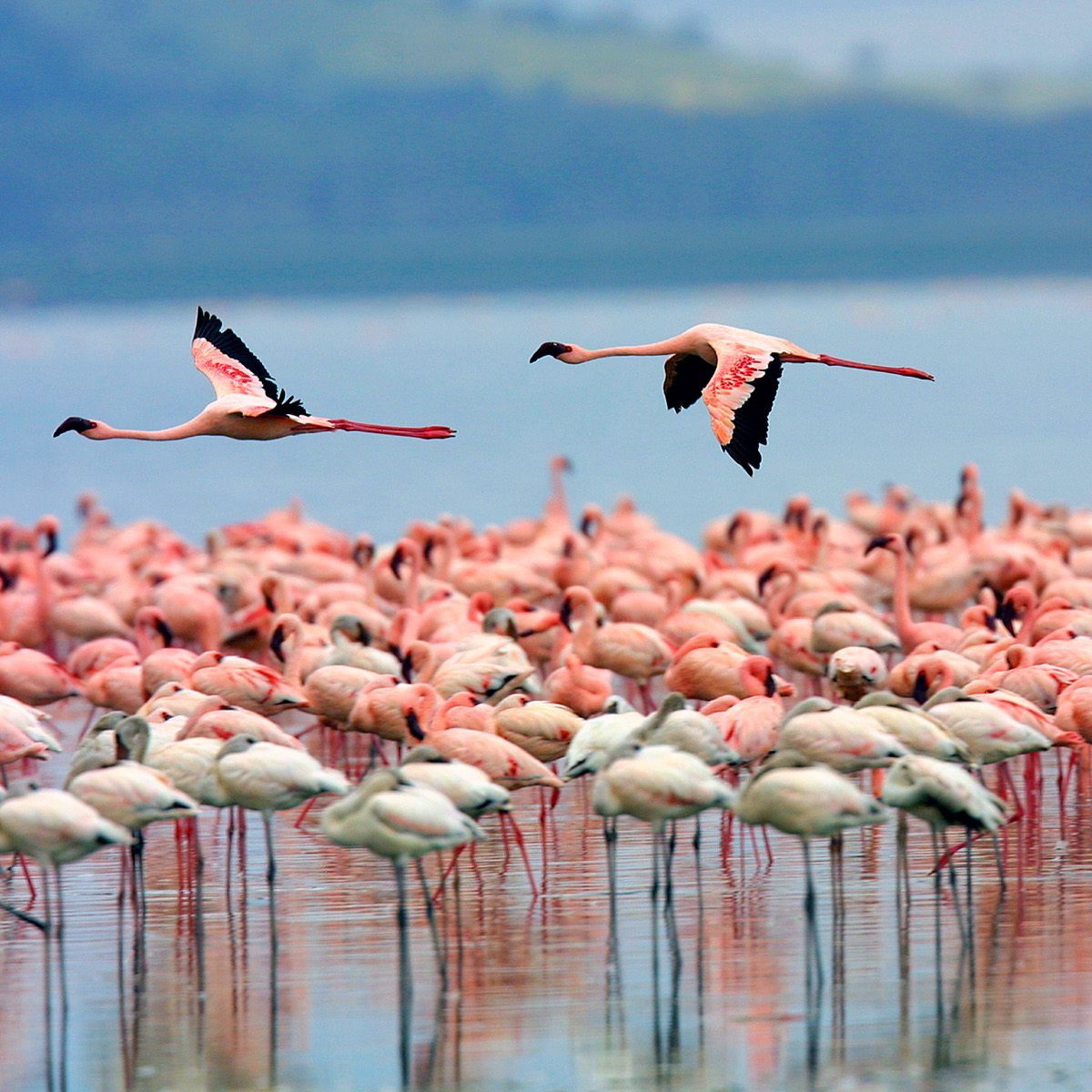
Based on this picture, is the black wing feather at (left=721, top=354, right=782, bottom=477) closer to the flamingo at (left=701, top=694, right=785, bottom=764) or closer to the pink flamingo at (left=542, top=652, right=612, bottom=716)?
the flamingo at (left=701, top=694, right=785, bottom=764)

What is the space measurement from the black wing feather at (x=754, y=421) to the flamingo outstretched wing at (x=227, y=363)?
2768mm

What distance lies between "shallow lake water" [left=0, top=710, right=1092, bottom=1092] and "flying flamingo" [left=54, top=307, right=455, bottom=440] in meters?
2.45

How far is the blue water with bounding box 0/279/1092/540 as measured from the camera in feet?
111

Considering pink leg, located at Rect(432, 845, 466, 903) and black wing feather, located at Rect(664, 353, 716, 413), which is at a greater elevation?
black wing feather, located at Rect(664, 353, 716, 413)

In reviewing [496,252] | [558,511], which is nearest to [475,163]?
[496,252]

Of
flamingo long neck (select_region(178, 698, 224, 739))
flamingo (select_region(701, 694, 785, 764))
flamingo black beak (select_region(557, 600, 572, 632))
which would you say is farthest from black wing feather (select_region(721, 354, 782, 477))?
flamingo black beak (select_region(557, 600, 572, 632))

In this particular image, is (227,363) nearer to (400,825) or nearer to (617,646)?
(617,646)

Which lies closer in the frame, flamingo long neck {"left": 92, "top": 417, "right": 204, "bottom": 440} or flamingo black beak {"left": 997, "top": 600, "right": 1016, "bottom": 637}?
flamingo long neck {"left": 92, "top": 417, "right": 204, "bottom": 440}

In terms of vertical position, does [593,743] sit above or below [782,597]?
below

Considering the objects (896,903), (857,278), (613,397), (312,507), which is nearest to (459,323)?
(857,278)

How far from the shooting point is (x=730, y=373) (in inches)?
420

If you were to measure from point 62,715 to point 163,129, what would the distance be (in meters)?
141

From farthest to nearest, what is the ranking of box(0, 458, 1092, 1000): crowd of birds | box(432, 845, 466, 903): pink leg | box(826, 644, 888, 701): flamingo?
box(826, 644, 888, 701): flamingo < box(432, 845, 466, 903): pink leg < box(0, 458, 1092, 1000): crowd of birds

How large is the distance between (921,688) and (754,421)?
168 centimetres
